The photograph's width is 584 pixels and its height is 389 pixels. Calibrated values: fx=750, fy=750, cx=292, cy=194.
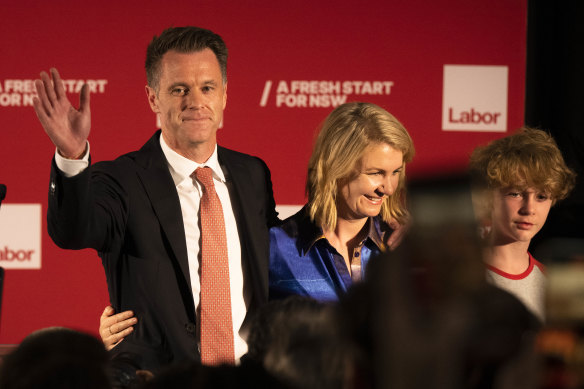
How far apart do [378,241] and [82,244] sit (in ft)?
2.95

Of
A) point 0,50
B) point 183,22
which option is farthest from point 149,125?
point 0,50

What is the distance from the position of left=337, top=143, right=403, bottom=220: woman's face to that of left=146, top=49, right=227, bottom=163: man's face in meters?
0.52

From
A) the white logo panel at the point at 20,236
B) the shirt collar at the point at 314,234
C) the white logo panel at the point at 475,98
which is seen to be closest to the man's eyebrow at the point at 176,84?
the shirt collar at the point at 314,234

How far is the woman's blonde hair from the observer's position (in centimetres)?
231

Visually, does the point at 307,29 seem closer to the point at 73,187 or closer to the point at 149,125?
the point at 149,125

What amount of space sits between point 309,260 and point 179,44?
0.87 meters

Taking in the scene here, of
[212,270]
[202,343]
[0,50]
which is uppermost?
[0,50]

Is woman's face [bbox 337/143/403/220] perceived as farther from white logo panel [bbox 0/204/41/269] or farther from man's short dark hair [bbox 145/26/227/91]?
white logo panel [bbox 0/204/41/269]

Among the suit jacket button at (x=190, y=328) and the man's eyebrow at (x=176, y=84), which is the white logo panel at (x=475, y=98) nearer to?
the man's eyebrow at (x=176, y=84)

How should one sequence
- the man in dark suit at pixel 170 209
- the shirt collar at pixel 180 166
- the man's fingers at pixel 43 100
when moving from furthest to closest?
the shirt collar at pixel 180 166 < the man in dark suit at pixel 170 209 < the man's fingers at pixel 43 100

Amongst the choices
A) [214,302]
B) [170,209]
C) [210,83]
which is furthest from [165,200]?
[210,83]

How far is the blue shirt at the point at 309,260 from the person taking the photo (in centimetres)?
228

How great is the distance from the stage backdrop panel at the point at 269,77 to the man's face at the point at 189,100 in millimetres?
1397

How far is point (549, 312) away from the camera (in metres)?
0.68
